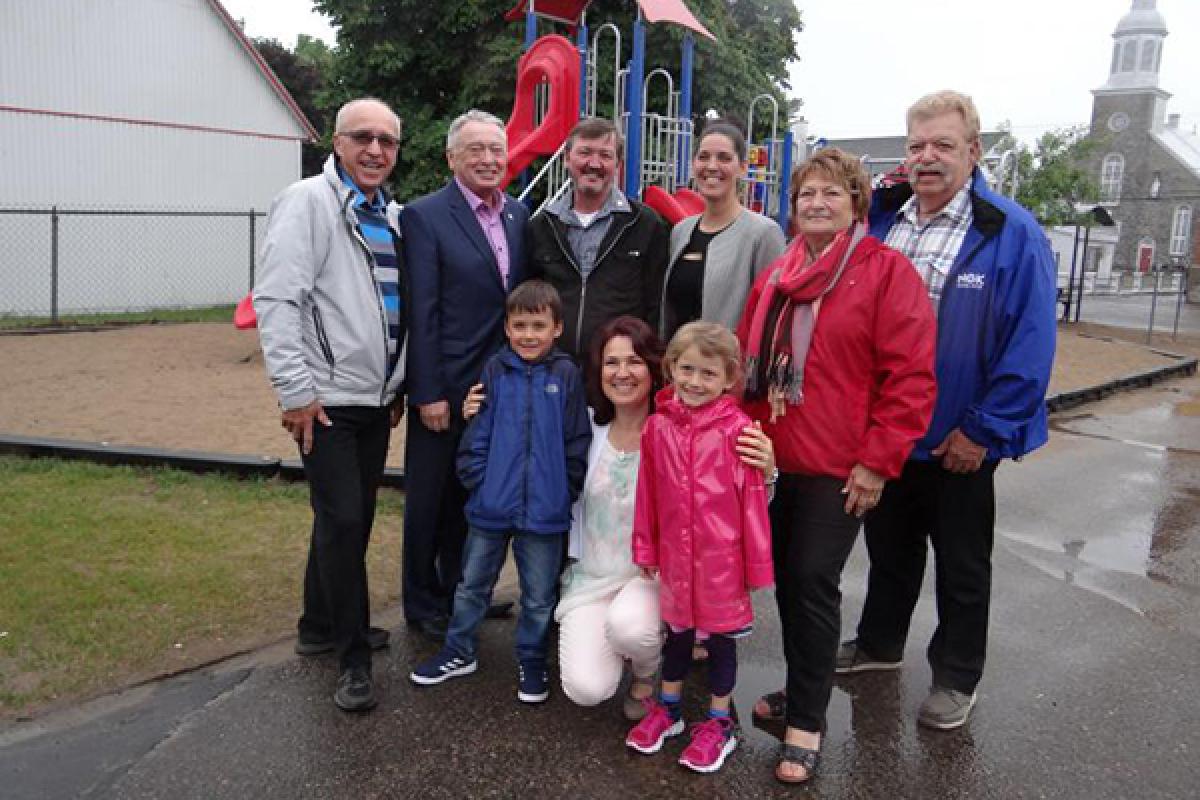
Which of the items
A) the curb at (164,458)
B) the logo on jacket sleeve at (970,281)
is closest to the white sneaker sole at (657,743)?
the logo on jacket sleeve at (970,281)

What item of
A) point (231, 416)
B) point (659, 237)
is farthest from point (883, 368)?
point (231, 416)

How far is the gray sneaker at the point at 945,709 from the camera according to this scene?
3.50 metres

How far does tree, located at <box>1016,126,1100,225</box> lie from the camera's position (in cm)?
2942

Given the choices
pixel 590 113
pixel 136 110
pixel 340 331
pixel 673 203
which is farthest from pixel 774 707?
pixel 136 110

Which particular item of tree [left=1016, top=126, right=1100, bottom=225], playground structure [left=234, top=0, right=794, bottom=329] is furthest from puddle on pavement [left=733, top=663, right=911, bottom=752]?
tree [left=1016, top=126, right=1100, bottom=225]

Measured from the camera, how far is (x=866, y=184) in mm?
3109

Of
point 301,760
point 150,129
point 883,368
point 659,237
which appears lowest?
point 301,760

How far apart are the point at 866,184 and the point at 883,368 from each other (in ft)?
2.01

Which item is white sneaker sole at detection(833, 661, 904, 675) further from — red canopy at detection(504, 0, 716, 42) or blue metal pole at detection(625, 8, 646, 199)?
red canopy at detection(504, 0, 716, 42)

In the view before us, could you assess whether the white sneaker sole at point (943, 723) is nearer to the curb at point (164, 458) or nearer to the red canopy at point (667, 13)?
the curb at point (164, 458)

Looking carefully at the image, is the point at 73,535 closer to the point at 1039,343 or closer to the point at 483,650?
the point at 483,650

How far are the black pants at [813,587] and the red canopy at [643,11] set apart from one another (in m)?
7.80

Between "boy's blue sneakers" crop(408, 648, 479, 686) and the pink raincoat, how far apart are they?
1043 mm

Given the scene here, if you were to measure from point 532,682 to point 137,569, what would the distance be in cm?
226
